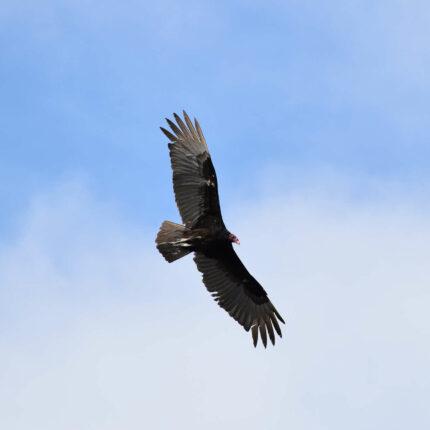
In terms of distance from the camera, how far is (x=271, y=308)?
60.9 ft

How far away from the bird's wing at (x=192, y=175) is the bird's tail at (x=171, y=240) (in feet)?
0.69

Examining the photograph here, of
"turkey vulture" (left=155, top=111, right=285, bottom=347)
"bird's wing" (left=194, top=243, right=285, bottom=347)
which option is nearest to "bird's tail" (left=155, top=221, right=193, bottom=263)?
"turkey vulture" (left=155, top=111, right=285, bottom=347)

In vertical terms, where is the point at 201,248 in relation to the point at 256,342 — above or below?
above

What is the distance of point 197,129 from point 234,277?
2822mm

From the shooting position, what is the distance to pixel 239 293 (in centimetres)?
1864

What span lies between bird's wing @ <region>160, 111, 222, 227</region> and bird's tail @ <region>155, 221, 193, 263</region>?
21 centimetres

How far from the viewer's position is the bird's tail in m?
17.5

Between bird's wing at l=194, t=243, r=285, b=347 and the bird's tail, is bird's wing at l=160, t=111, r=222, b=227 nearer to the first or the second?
the bird's tail

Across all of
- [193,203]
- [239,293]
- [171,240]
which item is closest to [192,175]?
[193,203]

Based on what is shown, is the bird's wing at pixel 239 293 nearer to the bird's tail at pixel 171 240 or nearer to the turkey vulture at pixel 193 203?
the turkey vulture at pixel 193 203

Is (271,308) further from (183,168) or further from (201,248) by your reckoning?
(183,168)

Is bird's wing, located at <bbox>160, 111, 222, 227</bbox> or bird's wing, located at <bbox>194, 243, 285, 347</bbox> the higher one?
bird's wing, located at <bbox>160, 111, 222, 227</bbox>

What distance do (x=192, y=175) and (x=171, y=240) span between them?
1.17 metres

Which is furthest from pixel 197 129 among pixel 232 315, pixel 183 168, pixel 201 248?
pixel 232 315
